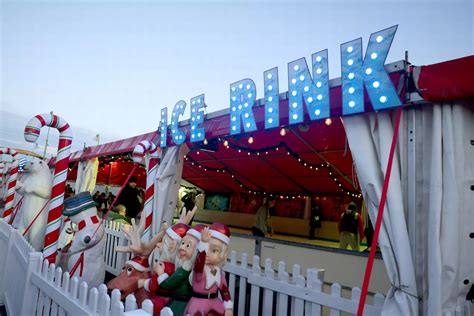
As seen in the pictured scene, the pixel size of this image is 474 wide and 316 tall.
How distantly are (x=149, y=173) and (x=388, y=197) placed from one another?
387cm

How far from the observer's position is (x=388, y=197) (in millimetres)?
2938

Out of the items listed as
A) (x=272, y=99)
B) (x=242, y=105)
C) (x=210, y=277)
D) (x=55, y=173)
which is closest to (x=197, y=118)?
(x=242, y=105)

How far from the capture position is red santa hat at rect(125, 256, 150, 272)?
3.58 metres

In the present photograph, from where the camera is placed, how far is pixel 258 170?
10438 millimetres

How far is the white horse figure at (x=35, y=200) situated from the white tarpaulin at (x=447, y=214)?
5622 millimetres

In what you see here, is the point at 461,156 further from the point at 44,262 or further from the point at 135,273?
the point at 44,262

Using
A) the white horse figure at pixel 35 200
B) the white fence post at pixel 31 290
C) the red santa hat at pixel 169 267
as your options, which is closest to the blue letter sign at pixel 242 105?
the red santa hat at pixel 169 267

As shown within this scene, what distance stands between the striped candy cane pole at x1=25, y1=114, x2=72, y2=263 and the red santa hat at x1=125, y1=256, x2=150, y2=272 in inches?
45.1

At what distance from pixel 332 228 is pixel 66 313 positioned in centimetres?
1042

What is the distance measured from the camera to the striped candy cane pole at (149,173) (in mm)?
5152

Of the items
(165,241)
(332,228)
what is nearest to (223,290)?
(165,241)

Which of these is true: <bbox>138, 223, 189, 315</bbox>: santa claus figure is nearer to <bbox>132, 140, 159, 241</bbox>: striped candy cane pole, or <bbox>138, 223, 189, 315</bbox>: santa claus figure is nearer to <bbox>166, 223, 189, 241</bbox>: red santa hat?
<bbox>166, 223, 189, 241</bbox>: red santa hat

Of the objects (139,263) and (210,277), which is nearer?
(210,277)

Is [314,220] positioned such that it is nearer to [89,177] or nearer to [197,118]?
[89,177]
